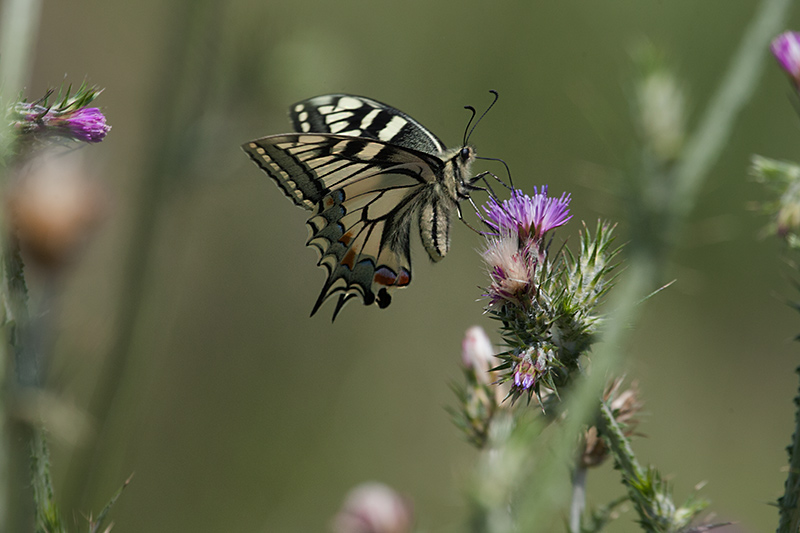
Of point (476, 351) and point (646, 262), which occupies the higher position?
point (646, 262)

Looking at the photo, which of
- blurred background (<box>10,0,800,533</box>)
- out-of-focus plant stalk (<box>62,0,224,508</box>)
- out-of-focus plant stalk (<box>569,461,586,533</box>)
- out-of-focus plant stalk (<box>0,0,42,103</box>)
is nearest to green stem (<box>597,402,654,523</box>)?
out-of-focus plant stalk (<box>569,461,586,533</box>)

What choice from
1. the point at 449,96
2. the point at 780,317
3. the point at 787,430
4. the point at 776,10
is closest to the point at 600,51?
the point at 449,96

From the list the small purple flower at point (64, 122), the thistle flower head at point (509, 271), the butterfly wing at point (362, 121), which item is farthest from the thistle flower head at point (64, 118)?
the butterfly wing at point (362, 121)

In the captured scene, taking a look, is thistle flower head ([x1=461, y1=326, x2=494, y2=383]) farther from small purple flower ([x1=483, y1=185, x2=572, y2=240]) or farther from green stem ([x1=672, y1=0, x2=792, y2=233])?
green stem ([x1=672, y1=0, x2=792, y2=233])

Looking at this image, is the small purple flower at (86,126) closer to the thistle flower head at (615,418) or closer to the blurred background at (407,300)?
the thistle flower head at (615,418)

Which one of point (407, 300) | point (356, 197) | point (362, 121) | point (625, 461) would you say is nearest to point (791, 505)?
point (625, 461)

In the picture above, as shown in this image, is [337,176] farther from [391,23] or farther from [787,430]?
[787,430]

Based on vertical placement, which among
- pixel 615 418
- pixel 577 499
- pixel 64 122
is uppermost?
pixel 64 122

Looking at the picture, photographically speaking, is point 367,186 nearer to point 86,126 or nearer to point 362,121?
point 362,121

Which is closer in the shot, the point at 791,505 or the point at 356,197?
the point at 791,505
